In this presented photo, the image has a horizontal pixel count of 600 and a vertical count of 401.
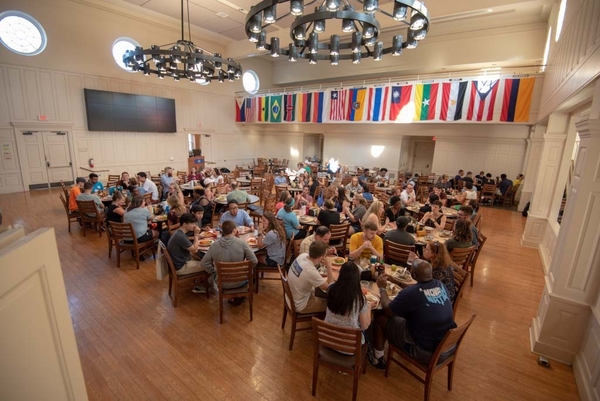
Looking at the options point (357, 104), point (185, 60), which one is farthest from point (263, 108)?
point (185, 60)

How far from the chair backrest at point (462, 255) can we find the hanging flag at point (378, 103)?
9133 mm

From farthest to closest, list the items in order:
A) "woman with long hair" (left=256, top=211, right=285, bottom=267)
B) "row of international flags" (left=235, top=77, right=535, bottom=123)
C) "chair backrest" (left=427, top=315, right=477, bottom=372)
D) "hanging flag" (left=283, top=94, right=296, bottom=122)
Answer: "hanging flag" (left=283, top=94, right=296, bottom=122), "row of international flags" (left=235, top=77, right=535, bottom=123), "woman with long hair" (left=256, top=211, right=285, bottom=267), "chair backrest" (left=427, top=315, right=477, bottom=372)

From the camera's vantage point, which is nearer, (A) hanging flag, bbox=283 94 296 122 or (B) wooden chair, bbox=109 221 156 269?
(B) wooden chair, bbox=109 221 156 269

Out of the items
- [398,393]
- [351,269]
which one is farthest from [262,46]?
[398,393]

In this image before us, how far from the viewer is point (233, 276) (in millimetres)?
3775

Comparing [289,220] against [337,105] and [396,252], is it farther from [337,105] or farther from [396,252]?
[337,105]

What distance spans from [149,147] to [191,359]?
542 inches

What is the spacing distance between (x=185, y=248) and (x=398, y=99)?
428 inches

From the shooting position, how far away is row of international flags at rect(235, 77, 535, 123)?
9680mm

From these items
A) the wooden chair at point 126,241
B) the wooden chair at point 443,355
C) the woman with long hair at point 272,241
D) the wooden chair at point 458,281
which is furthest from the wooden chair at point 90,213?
the wooden chair at point 458,281

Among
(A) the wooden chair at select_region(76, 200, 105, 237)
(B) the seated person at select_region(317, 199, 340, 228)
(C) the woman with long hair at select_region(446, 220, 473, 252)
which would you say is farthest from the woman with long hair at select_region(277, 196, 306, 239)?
(A) the wooden chair at select_region(76, 200, 105, 237)

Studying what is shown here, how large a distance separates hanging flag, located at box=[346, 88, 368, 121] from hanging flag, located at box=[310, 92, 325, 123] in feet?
4.93

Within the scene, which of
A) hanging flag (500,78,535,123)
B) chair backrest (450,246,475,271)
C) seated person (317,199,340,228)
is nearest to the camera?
chair backrest (450,246,475,271)

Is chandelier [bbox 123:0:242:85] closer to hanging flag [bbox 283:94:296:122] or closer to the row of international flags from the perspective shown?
the row of international flags
